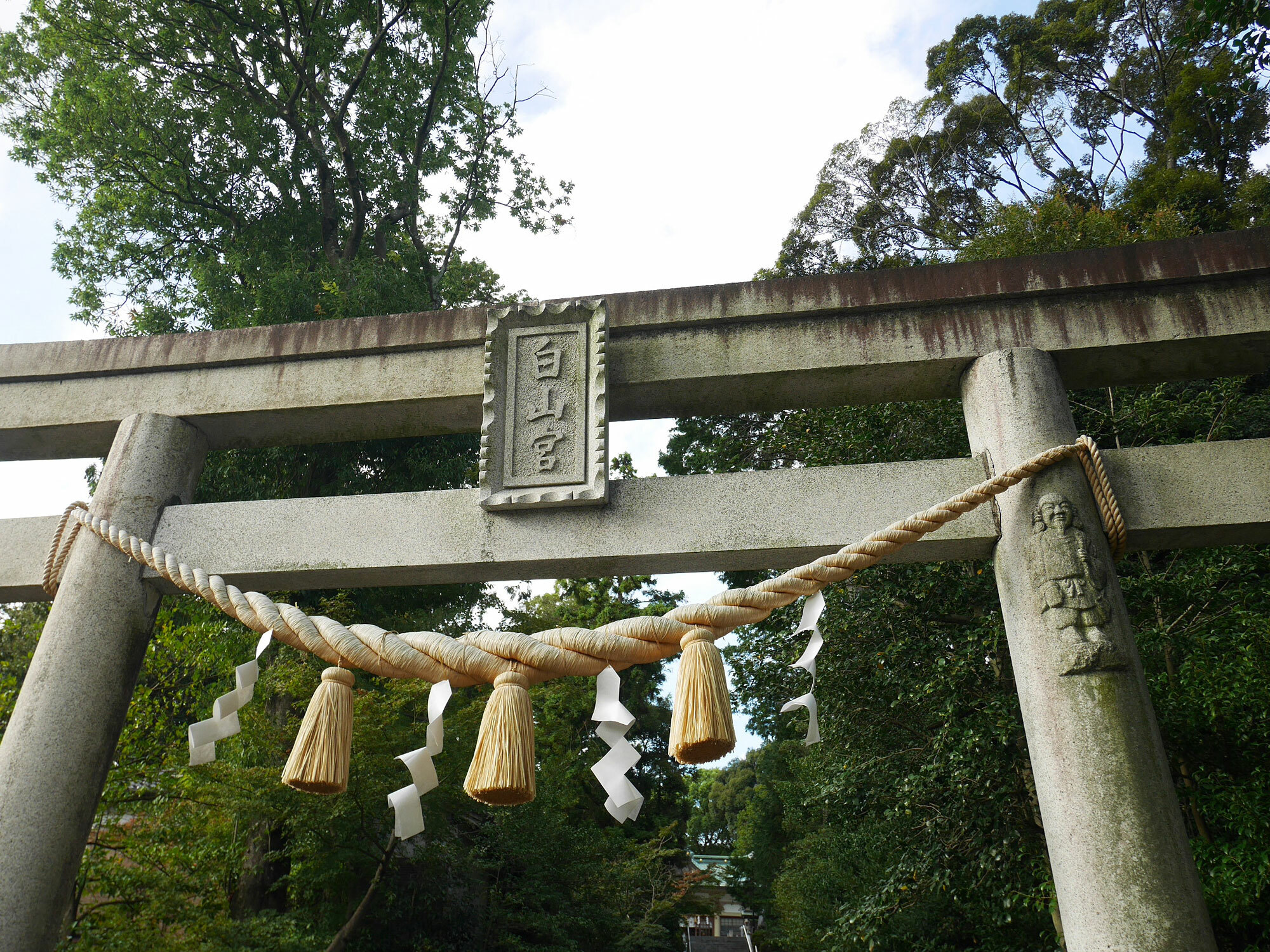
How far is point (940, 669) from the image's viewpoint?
5613 mm

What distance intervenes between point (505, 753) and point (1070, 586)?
1.94m

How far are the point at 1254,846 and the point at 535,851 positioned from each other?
6.18 m

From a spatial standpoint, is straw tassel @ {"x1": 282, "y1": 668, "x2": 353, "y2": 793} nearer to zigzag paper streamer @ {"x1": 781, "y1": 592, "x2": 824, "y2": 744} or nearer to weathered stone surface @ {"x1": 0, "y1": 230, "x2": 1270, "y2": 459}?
zigzag paper streamer @ {"x1": 781, "y1": 592, "x2": 824, "y2": 744}

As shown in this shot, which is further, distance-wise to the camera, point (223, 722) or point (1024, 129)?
point (1024, 129)

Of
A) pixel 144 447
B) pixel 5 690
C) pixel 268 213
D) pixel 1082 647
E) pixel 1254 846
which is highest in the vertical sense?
pixel 268 213

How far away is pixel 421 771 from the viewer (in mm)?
2115

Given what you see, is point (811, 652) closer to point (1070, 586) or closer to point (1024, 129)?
point (1070, 586)

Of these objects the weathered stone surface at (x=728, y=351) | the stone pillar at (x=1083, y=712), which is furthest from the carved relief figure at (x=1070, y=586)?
the weathered stone surface at (x=728, y=351)

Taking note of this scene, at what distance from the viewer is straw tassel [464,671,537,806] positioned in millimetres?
1904

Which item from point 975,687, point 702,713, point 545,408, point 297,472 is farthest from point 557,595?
point 702,713

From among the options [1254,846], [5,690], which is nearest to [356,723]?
[5,690]

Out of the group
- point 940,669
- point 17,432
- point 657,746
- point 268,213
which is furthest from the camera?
point 657,746

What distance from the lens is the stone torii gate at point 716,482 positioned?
266 cm

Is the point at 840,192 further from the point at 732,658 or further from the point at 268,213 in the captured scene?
the point at 732,658
